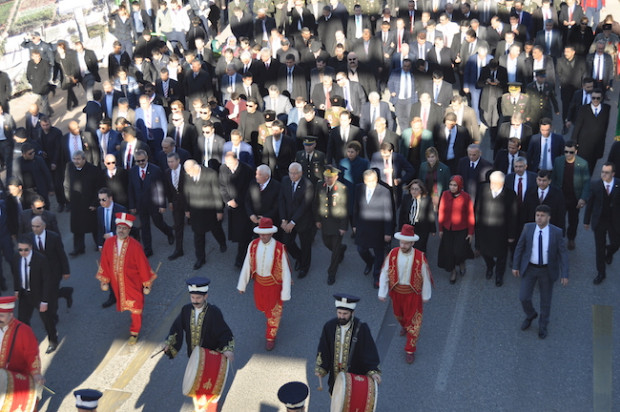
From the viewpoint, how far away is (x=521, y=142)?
43.1ft

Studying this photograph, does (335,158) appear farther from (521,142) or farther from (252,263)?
(252,263)

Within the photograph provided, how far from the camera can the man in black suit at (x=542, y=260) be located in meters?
9.79

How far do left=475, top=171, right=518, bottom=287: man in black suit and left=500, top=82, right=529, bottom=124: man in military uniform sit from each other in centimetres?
321

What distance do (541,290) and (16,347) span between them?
6.05 m

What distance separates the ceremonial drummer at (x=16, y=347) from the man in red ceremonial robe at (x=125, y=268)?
1814 mm

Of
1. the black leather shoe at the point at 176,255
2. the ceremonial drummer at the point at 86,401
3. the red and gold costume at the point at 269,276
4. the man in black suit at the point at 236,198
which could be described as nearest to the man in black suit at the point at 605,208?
the red and gold costume at the point at 269,276

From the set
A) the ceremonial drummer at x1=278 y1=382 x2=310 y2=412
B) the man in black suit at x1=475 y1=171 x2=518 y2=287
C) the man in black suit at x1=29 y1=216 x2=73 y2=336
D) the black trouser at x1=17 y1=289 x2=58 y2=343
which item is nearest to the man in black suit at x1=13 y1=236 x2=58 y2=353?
the black trouser at x1=17 y1=289 x2=58 y2=343

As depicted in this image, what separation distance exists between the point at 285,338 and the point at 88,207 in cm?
428

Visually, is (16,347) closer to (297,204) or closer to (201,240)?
(201,240)

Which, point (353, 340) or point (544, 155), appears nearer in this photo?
point (353, 340)

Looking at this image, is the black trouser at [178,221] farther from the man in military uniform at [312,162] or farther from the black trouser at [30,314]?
the black trouser at [30,314]

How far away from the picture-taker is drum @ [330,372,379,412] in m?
7.58

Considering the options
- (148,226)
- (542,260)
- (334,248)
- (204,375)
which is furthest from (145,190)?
(542,260)

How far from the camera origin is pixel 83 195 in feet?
42.3
